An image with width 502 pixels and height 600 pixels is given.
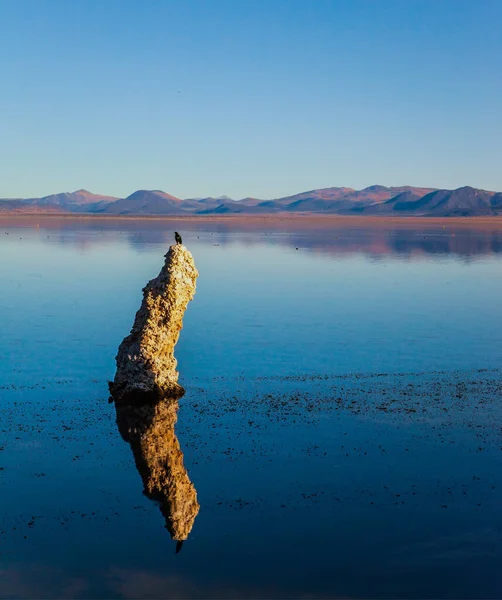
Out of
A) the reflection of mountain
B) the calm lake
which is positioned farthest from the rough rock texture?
the calm lake

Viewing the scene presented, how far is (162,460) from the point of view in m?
24.9

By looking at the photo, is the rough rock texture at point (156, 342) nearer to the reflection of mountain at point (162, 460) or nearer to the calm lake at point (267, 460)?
the reflection of mountain at point (162, 460)

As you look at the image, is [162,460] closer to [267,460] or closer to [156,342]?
[267,460]

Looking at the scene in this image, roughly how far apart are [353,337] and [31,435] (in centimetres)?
2280

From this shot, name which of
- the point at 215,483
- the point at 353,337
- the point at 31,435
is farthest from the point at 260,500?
the point at 353,337

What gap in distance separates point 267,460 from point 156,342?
27.8 ft

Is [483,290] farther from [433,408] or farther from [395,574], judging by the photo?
[395,574]

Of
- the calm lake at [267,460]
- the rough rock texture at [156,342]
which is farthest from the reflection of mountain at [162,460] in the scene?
the rough rock texture at [156,342]

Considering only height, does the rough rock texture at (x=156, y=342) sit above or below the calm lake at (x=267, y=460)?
above

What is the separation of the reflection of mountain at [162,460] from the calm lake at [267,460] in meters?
0.15

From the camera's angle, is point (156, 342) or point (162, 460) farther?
point (156, 342)

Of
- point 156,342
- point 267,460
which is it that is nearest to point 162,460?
point 267,460

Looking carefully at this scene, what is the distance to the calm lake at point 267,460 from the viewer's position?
18000 millimetres

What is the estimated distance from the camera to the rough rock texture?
30.9 metres
